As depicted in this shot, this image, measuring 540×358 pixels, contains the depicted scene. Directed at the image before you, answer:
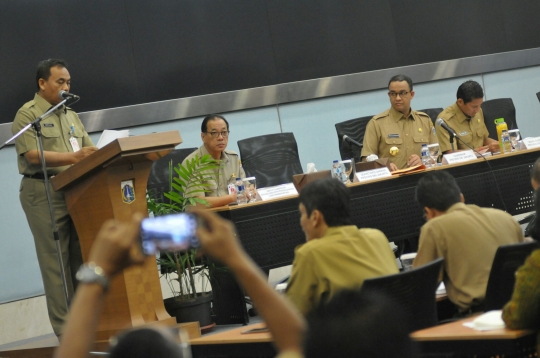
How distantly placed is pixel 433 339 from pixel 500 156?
3517mm

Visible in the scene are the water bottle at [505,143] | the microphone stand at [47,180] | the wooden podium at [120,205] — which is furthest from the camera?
the water bottle at [505,143]

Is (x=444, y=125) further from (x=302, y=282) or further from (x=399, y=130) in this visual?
(x=302, y=282)

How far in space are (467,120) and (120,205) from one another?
337 cm

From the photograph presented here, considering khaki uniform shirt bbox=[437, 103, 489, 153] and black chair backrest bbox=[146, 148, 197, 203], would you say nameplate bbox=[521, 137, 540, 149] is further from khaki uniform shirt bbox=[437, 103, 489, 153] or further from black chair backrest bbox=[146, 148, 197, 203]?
black chair backrest bbox=[146, 148, 197, 203]

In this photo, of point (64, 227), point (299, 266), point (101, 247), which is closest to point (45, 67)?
point (64, 227)

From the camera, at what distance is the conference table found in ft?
15.2

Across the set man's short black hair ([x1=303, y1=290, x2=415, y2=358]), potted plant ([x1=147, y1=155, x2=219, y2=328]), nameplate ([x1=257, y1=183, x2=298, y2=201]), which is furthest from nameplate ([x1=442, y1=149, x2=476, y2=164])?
man's short black hair ([x1=303, y1=290, x2=415, y2=358])

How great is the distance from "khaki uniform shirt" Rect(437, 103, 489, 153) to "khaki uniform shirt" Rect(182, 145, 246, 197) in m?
1.74

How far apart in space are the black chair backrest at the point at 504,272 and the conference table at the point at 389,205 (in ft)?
6.72

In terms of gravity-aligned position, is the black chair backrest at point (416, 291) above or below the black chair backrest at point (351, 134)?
below

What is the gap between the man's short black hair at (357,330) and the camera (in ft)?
3.39

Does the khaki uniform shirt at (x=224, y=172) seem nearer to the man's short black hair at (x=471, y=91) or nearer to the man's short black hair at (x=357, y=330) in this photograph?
the man's short black hair at (x=471, y=91)

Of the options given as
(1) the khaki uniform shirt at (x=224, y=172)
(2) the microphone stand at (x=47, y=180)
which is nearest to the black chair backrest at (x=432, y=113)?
(1) the khaki uniform shirt at (x=224, y=172)

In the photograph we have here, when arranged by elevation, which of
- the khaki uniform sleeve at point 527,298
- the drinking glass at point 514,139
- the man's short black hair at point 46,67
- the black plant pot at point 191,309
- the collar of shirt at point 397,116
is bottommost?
the black plant pot at point 191,309
